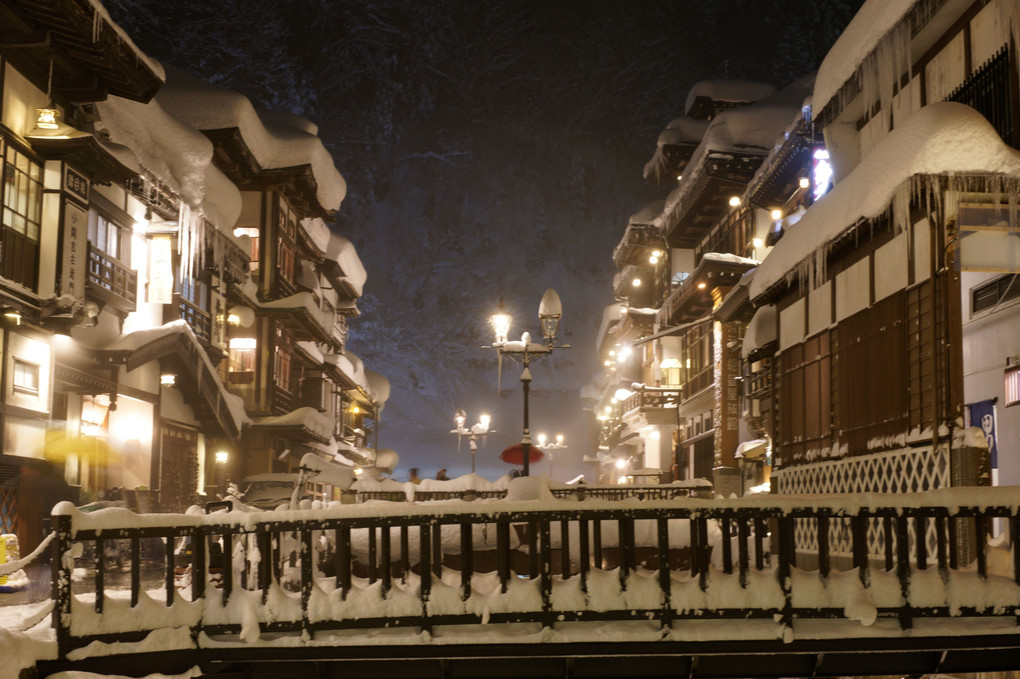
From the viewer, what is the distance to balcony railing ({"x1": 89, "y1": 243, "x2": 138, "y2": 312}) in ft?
73.9

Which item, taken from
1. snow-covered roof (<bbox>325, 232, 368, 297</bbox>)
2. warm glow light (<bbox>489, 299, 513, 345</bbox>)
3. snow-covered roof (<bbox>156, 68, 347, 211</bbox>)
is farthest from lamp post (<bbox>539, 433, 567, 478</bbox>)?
warm glow light (<bbox>489, 299, 513, 345</bbox>)

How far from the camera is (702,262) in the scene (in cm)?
3222

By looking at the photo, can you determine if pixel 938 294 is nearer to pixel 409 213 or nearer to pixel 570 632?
pixel 570 632

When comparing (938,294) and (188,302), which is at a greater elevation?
(188,302)

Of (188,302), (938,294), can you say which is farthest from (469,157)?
(938,294)

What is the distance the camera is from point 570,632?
7.82 m

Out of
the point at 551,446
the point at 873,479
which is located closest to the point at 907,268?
the point at 873,479

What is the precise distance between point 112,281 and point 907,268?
66.0 ft

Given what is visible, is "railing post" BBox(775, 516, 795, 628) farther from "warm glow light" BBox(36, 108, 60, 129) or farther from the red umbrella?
"warm glow light" BBox(36, 108, 60, 129)

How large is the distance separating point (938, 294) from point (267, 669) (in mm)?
9691

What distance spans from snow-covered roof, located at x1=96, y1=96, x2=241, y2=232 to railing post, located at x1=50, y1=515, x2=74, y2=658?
17.8 metres

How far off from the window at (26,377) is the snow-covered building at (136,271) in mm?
53

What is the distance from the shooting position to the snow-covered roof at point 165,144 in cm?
2431

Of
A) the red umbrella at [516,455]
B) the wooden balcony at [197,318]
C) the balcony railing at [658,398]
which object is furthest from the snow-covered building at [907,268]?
the balcony railing at [658,398]
